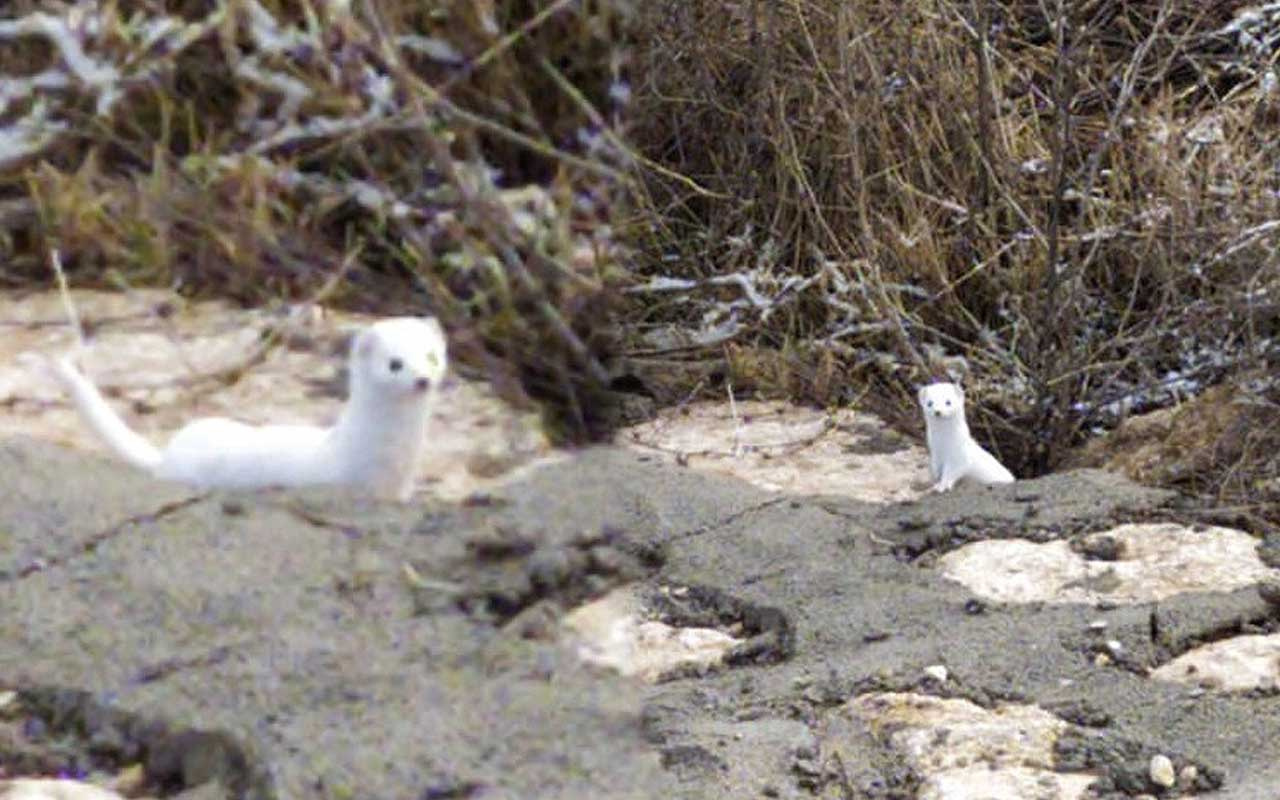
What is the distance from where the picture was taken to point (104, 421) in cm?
52

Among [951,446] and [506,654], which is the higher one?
[506,654]

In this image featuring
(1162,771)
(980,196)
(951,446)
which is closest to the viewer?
(1162,771)

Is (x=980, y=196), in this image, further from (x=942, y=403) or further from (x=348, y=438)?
(x=348, y=438)

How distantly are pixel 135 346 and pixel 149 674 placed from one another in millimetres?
85

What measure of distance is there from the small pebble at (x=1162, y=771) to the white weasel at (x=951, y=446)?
0.39m

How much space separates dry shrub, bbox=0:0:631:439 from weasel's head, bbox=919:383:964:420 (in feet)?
1.80

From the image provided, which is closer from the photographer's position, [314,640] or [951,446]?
[314,640]

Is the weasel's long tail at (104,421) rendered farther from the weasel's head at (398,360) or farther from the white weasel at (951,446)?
the white weasel at (951,446)

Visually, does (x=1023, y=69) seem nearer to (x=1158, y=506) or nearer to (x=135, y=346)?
(x=1158, y=506)

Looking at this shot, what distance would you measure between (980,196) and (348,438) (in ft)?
3.30

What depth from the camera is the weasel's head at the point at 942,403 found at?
1.17 m

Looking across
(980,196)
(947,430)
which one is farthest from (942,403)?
(980,196)

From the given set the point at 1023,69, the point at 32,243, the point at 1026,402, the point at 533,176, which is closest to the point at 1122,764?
the point at 533,176

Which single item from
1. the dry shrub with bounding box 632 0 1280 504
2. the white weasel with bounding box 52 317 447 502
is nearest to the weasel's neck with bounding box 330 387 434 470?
the white weasel with bounding box 52 317 447 502
